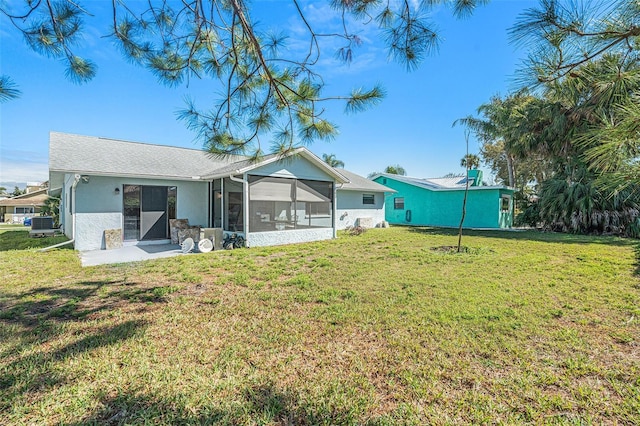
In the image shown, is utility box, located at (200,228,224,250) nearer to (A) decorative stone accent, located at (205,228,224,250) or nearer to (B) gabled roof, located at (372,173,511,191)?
(A) decorative stone accent, located at (205,228,224,250)

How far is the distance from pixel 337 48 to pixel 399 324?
156 inches

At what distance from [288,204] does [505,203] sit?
48.5 feet

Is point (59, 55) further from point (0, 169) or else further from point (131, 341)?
point (131, 341)

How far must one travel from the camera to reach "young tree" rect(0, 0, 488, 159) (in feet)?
11.9

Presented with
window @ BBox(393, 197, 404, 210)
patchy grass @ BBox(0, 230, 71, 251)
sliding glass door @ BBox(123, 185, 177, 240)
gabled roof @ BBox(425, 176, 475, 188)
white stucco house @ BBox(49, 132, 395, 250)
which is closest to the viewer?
white stucco house @ BBox(49, 132, 395, 250)

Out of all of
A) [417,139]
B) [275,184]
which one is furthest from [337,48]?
[417,139]

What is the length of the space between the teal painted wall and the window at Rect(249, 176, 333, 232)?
10037 mm

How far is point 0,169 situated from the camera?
112 inches

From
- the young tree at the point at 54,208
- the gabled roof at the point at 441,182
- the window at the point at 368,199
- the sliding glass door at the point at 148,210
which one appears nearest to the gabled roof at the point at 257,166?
the sliding glass door at the point at 148,210

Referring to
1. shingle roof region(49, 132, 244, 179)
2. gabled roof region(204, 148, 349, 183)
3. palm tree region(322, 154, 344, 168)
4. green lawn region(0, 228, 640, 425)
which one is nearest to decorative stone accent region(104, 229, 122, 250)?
shingle roof region(49, 132, 244, 179)

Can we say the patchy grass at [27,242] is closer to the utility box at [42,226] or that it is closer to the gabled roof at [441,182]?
the utility box at [42,226]

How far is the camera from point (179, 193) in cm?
1145

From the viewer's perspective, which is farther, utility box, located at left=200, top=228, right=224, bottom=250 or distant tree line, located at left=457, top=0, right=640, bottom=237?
utility box, located at left=200, top=228, right=224, bottom=250

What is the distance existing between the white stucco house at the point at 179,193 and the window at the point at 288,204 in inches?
1.5
